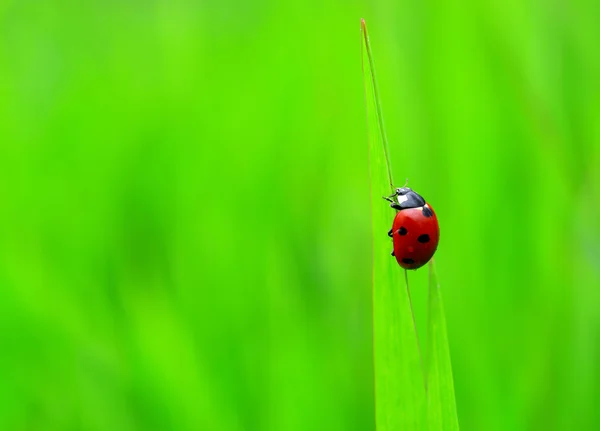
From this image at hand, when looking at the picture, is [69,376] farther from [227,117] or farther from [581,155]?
[581,155]

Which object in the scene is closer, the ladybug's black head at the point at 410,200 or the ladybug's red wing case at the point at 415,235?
the ladybug's red wing case at the point at 415,235

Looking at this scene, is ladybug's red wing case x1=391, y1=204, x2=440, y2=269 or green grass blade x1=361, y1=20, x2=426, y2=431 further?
ladybug's red wing case x1=391, y1=204, x2=440, y2=269

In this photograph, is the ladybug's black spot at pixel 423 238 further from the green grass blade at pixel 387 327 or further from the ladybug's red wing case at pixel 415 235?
the green grass blade at pixel 387 327

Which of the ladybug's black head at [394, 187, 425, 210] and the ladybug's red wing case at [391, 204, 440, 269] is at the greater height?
the ladybug's black head at [394, 187, 425, 210]

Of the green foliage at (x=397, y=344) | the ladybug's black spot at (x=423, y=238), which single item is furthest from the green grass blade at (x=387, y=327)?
the ladybug's black spot at (x=423, y=238)

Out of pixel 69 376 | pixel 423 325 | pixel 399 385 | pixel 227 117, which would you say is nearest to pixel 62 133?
pixel 227 117

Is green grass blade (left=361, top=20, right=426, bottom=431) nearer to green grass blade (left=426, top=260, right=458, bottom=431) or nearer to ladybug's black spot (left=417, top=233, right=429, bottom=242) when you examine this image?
green grass blade (left=426, top=260, right=458, bottom=431)

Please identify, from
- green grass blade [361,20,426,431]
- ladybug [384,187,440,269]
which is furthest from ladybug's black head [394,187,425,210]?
green grass blade [361,20,426,431]
